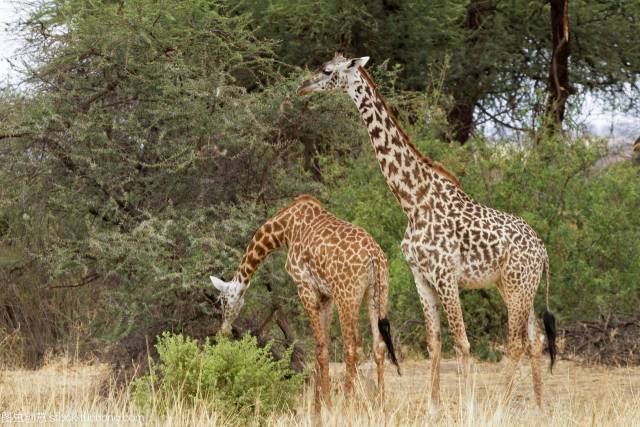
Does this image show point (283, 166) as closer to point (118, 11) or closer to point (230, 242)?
point (230, 242)

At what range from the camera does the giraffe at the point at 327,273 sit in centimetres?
738

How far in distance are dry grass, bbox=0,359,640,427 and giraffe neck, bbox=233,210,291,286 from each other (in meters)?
1.12

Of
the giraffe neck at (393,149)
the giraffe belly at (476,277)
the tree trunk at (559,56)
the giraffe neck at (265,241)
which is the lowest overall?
the giraffe belly at (476,277)

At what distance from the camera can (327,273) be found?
7.49 meters

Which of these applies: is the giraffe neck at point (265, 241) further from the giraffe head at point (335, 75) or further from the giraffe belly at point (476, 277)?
the giraffe belly at point (476, 277)

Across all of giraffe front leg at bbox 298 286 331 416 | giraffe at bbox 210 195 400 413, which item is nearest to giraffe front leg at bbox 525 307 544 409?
giraffe at bbox 210 195 400 413

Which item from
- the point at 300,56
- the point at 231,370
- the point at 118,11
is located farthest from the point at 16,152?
the point at 300,56

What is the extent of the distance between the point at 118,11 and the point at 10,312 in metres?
4.72

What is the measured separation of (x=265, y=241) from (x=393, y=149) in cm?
123

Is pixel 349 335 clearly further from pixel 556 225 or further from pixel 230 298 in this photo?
pixel 556 225

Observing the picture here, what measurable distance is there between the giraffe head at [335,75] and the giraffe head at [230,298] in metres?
1.56

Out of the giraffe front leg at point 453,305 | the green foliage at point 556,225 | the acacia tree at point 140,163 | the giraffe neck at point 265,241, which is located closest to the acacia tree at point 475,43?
the green foliage at point 556,225

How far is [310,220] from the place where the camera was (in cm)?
798

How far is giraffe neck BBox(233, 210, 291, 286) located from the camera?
8094mm
